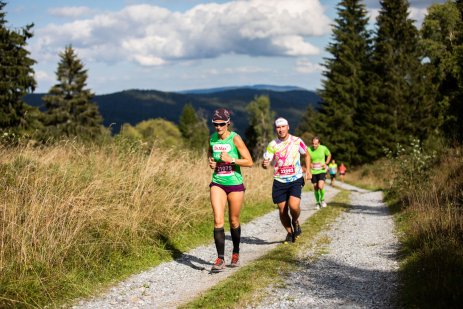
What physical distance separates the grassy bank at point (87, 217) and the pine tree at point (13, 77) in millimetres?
21566

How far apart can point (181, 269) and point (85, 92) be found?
168 ft

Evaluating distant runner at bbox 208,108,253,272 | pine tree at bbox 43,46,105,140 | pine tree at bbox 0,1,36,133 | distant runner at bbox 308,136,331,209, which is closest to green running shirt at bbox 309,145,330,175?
distant runner at bbox 308,136,331,209

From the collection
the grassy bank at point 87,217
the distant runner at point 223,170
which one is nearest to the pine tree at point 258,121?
the grassy bank at point 87,217

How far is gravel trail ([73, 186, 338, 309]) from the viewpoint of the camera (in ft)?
20.1

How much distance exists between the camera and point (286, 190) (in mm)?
9594

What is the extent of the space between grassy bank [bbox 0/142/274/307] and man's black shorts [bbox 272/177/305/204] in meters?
1.82

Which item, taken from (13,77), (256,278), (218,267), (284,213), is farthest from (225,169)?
(13,77)

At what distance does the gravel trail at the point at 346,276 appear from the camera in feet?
18.6

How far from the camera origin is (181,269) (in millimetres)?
7875

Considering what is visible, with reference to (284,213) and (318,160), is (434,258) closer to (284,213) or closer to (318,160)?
(284,213)

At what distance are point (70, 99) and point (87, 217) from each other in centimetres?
4990

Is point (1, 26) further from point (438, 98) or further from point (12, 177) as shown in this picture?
point (438, 98)

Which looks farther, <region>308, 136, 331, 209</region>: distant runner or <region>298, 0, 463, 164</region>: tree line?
<region>298, 0, 463, 164</region>: tree line

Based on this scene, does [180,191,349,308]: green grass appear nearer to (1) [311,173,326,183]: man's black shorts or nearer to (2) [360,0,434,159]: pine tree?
(1) [311,173,326,183]: man's black shorts
